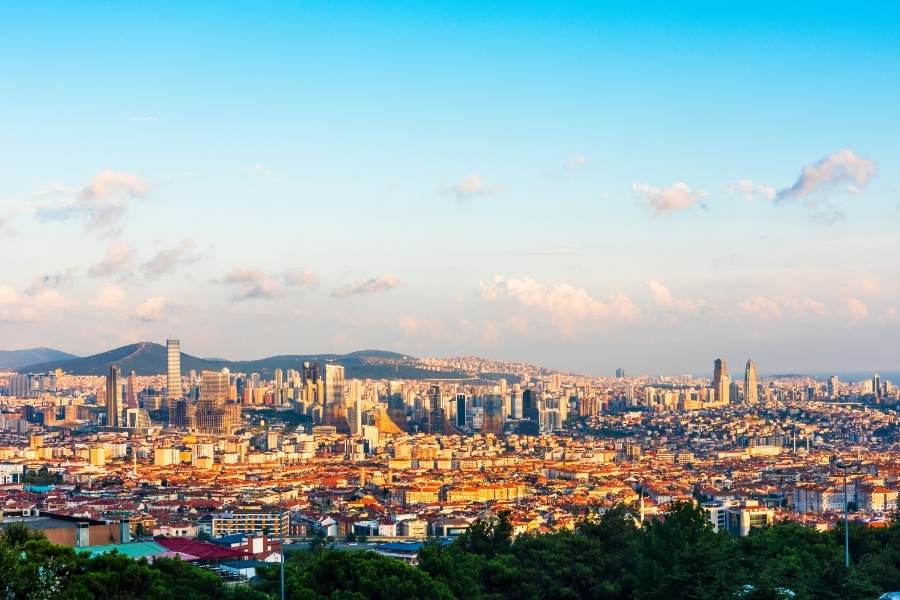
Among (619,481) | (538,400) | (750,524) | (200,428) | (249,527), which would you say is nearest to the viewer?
(249,527)

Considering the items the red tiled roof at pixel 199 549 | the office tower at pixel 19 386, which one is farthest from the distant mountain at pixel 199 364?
the red tiled roof at pixel 199 549

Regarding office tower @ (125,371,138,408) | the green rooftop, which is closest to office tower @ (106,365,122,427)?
office tower @ (125,371,138,408)

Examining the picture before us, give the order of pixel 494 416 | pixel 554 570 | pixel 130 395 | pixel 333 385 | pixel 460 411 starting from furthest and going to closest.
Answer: pixel 130 395 < pixel 333 385 < pixel 460 411 < pixel 494 416 < pixel 554 570

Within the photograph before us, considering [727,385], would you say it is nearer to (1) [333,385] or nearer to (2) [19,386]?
(1) [333,385]

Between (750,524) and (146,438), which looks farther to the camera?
(146,438)

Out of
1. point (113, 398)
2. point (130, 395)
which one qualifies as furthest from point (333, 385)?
point (130, 395)

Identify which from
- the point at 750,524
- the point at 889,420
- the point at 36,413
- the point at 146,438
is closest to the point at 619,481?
the point at 750,524

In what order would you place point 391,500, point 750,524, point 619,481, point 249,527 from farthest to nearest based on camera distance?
point 619,481, point 391,500, point 750,524, point 249,527

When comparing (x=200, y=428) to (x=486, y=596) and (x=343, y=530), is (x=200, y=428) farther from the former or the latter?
(x=486, y=596)
